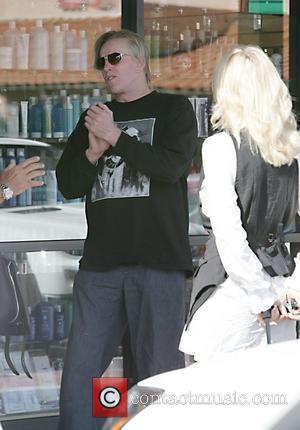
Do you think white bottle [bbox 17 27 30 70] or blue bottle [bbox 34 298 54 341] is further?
white bottle [bbox 17 27 30 70]

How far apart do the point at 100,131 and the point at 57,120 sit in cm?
196

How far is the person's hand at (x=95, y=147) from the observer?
204 inches

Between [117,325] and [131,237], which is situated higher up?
[131,237]

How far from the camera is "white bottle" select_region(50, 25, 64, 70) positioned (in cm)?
711

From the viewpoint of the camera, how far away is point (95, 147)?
517 cm

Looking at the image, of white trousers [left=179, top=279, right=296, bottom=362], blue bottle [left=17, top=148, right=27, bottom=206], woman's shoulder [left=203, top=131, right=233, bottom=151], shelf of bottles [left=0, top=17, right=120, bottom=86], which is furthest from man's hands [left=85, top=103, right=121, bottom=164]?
shelf of bottles [left=0, top=17, right=120, bottom=86]

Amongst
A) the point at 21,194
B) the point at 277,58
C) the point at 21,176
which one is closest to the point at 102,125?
the point at 21,176

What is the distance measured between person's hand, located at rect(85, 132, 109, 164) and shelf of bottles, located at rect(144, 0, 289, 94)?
2195 millimetres

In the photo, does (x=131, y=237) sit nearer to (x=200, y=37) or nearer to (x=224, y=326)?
(x=224, y=326)

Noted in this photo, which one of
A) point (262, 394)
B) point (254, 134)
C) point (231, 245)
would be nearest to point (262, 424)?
point (262, 394)

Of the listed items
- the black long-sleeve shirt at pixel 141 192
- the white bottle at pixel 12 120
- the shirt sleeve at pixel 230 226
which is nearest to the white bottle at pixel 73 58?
the white bottle at pixel 12 120

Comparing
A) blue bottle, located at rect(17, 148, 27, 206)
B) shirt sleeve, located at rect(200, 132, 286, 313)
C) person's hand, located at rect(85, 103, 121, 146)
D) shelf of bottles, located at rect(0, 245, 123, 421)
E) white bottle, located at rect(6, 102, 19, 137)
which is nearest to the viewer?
shirt sleeve, located at rect(200, 132, 286, 313)

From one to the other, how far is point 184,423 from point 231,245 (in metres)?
1.36

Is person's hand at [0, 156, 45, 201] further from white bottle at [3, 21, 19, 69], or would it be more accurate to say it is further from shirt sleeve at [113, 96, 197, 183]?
white bottle at [3, 21, 19, 69]
